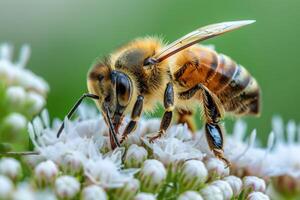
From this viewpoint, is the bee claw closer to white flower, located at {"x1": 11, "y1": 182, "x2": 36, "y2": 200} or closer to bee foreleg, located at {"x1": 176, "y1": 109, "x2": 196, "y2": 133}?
bee foreleg, located at {"x1": 176, "y1": 109, "x2": 196, "y2": 133}

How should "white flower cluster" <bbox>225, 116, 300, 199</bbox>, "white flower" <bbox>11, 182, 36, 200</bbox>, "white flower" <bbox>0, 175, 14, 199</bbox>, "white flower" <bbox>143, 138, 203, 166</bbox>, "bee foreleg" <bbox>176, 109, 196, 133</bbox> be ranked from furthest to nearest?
1. "bee foreleg" <bbox>176, 109, 196, 133</bbox>
2. "white flower cluster" <bbox>225, 116, 300, 199</bbox>
3. "white flower" <bbox>143, 138, 203, 166</bbox>
4. "white flower" <bbox>0, 175, 14, 199</bbox>
5. "white flower" <bbox>11, 182, 36, 200</bbox>

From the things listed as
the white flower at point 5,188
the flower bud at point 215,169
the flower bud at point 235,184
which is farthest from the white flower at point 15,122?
the flower bud at point 235,184

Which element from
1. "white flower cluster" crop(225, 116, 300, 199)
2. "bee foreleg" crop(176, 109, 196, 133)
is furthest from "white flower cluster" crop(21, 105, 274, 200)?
Result: "bee foreleg" crop(176, 109, 196, 133)

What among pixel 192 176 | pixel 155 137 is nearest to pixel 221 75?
pixel 155 137

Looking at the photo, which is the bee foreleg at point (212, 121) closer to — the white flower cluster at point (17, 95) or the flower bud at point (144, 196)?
the flower bud at point (144, 196)

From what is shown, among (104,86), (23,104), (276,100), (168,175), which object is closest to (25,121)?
(23,104)

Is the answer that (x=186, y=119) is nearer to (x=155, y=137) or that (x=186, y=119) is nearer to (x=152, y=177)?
(x=155, y=137)
